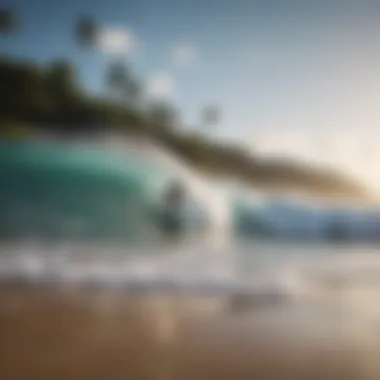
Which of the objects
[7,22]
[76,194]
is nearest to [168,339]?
[76,194]

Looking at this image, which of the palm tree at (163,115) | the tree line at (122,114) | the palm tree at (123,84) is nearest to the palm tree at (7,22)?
the tree line at (122,114)

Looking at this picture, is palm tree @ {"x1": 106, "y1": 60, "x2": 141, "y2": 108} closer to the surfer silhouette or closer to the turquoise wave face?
the turquoise wave face

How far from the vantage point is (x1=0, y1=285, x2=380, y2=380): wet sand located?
904mm

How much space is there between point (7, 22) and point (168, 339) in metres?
0.97

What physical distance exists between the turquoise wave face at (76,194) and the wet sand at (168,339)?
0.19 m

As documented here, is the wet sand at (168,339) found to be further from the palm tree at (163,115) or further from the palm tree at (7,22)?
the palm tree at (7,22)

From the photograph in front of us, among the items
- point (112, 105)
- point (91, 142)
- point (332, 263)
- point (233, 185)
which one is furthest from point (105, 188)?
point (332, 263)

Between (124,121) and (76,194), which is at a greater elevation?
(124,121)

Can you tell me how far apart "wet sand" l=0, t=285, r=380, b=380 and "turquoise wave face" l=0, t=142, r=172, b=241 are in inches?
7.5

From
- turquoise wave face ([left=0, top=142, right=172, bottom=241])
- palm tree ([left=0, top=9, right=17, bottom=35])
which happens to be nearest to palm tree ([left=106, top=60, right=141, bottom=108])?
turquoise wave face ([left=0, top=142, right=172, bottom=241])

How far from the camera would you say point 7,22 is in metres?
1.32

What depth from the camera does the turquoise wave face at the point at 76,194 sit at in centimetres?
132

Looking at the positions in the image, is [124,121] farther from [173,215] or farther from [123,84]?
[173,215]

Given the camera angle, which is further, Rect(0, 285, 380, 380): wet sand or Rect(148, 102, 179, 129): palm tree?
Rect(148, 102, 179, 129): palm tree
